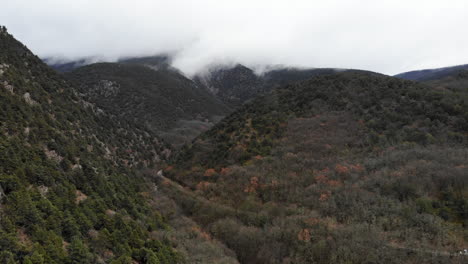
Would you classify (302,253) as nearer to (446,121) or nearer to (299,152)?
(299,152)

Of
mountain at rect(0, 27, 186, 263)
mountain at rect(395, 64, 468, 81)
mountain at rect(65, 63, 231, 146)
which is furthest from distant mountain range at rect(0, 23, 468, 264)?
mountain at rect(395, 64, 468, 81)

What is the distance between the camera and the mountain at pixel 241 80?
126012 mm

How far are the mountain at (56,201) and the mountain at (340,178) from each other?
4388 millimetres

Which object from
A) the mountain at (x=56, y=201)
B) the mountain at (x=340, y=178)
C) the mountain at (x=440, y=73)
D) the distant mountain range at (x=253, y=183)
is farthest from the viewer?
the mountain at (x=440, y=73)

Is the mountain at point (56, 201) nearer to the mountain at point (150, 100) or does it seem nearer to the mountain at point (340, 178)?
the mountain at point (340, 178)

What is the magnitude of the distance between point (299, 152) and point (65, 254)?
18.6m

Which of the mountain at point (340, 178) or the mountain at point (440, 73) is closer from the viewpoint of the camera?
the mountain at point (340, 178)

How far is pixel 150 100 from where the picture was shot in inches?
2685

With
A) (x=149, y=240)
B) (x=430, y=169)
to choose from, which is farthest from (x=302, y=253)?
(x=430, y=169)

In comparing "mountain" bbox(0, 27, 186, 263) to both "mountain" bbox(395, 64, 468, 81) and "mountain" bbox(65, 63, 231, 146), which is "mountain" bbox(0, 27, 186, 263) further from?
"mountain" bbox(395, 64, 468, 81)

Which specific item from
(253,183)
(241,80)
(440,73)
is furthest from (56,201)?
(241,80)

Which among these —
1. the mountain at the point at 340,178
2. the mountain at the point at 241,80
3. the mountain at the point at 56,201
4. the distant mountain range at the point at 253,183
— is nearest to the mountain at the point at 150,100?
the distant mountain range at the point at 253,183

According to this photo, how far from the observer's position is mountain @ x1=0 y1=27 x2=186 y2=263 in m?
6.61

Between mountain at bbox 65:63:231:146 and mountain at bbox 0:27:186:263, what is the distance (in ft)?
112
